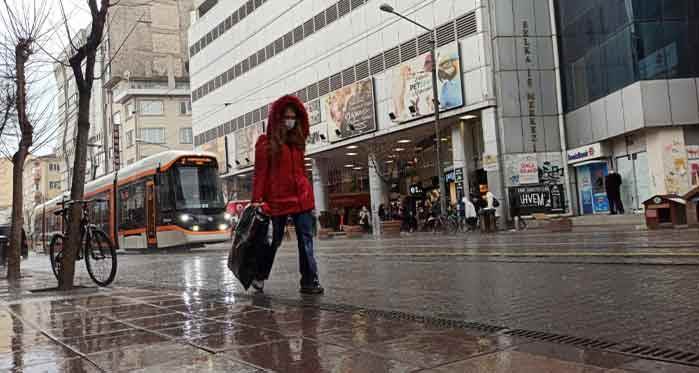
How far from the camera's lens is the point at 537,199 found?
30.4 metres

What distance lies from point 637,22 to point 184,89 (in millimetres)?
69210

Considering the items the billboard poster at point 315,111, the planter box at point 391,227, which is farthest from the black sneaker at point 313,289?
the billboard poster at point 315,111

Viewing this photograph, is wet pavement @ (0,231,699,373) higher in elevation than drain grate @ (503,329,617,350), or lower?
higher

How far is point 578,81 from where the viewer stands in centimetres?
3027

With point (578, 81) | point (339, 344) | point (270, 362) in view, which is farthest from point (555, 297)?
point (578, 81)

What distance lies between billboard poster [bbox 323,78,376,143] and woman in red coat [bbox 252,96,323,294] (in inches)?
1226

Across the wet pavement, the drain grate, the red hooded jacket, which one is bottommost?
the drain grate

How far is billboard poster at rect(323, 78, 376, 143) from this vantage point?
124 ft

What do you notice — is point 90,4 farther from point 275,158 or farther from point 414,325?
point 414,325

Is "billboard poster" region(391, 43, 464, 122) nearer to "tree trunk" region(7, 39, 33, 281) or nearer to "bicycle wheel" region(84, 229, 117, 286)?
"tree trunk" region(7, 39, 33, 281)

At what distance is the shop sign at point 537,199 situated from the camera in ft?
99.6

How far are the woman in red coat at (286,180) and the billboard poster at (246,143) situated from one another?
43.1m

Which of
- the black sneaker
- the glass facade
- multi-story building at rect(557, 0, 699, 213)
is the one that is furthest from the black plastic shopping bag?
the glass facade

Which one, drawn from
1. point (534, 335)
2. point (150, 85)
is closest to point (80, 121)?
point (534, 335)
